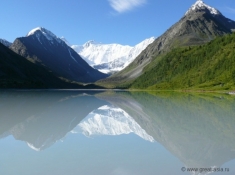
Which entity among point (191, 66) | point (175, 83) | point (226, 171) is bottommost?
point (226, 171)

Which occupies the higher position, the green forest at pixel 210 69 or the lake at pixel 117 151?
the green forest at pixel 210 69

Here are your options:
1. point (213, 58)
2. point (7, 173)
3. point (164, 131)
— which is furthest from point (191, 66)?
point (7, 173)

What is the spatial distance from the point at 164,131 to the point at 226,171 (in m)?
10.3

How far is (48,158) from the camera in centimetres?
1348

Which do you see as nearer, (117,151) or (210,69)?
(117,151)

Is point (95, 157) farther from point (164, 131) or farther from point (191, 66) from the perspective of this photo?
→ point (191, 66)

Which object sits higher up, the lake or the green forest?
the green forest

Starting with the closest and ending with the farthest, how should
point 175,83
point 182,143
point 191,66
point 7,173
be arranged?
point 7,173, point 182,143, point 175,83, point 191,66

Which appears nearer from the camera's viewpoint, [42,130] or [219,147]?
[219,147]

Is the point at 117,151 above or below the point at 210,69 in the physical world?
below

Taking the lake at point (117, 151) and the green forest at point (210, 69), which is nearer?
the lake at point (117, 151)

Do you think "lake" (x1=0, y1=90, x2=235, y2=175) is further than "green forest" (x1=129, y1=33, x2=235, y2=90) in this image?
No

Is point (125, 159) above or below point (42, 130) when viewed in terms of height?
below

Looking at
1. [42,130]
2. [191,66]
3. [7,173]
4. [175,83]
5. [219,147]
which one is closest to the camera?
[7,173]
